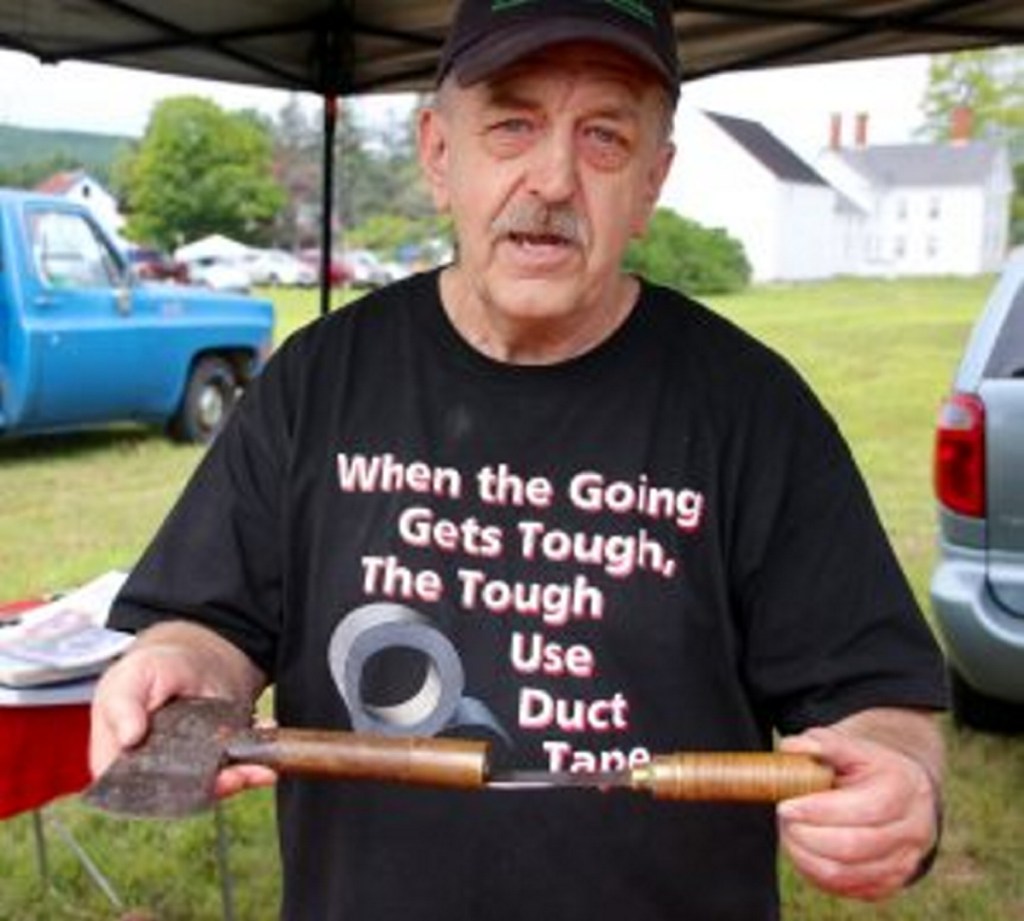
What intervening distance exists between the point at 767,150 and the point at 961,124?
328 inches

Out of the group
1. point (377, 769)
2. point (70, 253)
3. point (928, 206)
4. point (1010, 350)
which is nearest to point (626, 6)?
point (377, 769)

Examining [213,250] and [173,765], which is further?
[213,250]

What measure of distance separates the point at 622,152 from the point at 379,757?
2.53ft

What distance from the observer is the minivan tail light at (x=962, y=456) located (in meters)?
4.66

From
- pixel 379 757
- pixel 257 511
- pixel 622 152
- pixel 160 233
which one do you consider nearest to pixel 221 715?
pixel 379 757

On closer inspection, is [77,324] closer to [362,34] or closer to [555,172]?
[362,34]

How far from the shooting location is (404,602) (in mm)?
1717

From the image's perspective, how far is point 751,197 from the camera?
58594 mm

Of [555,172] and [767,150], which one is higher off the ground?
[767,150]

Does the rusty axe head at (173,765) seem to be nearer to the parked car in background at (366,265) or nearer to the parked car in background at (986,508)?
the parked car in background at (986,508)

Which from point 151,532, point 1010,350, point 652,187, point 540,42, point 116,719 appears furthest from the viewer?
point 151,532

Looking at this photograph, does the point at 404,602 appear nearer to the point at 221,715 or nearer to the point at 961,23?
the point at 221,715

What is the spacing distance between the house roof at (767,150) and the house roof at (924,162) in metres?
7.14

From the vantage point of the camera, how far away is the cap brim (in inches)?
65.5
